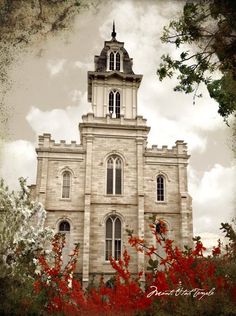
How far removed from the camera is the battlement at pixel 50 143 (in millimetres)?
29367

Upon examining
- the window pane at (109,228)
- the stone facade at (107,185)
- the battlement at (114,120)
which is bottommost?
the window pane at (109,228)

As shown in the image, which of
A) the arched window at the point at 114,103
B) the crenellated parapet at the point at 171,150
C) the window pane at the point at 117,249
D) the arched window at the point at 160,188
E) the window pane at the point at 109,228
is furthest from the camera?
the arched window at the point at 114,103

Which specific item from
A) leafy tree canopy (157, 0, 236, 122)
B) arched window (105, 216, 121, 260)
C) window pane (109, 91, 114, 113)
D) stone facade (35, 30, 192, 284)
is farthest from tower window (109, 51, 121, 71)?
leafy tree canopy (157, 0, 236, 122)

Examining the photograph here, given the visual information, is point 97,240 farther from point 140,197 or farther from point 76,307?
point 76,307

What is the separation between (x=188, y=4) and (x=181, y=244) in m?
24.0

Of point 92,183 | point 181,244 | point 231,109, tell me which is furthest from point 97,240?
point 231,109

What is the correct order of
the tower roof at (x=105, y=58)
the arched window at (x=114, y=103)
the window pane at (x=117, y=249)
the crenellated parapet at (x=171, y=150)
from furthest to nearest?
the tower roof at (x=105, y=58) → the arched window at (x=114, y=103) → the crenellated parapet at (x=171, y=150) → the window pane at (x=117, y=249)

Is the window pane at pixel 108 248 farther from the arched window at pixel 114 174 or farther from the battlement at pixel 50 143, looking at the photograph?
the battlement at pixel 50 143

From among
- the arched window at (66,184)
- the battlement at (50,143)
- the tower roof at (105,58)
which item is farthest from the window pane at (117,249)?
the tower roof at (105,58)

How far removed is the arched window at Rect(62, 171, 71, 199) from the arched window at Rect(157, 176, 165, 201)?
6.74m

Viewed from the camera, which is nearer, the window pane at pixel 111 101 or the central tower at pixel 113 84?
the central tower at pixel 113 84

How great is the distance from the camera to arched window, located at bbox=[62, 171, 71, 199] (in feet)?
94.3

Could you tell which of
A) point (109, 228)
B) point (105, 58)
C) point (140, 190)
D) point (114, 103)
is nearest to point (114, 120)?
point (114, 103)

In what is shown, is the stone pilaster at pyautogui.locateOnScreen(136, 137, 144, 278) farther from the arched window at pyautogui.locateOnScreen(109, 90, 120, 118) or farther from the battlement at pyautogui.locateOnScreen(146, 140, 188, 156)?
the arched window at pyautogui.locateOnScreen(109, 90, 120, 118)
